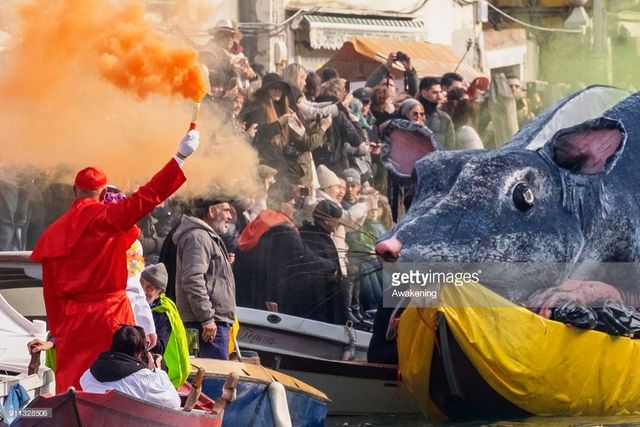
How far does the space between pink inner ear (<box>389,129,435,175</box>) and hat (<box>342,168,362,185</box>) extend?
1709 mm

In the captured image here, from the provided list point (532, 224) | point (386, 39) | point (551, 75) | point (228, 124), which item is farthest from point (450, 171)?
point (551, 75)

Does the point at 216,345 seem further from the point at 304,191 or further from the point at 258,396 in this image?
the point at 304,191

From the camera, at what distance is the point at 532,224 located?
61.5 ft

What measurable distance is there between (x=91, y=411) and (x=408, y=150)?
8630mm

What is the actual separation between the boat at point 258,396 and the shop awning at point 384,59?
9.87 meters

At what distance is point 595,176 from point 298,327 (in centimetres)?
305

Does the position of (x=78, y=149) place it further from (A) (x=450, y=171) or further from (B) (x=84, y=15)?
(A) (x=450, y=171)

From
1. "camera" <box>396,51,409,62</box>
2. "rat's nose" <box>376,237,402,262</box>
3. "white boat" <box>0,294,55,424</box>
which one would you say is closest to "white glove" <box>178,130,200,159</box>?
"white boat" <box>0,294,55,424</box>

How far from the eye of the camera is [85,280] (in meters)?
13.3

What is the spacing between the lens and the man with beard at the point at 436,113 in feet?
78.0

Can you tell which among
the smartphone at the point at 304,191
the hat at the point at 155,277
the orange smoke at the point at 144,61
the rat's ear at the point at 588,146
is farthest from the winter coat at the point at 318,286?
the hat at the point at 155,277

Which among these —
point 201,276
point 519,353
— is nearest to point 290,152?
point 519,353

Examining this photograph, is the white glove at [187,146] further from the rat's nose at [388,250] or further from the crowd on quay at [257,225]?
the rat's nose at [388,250]

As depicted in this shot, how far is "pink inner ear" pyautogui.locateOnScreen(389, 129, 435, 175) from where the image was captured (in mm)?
20203
